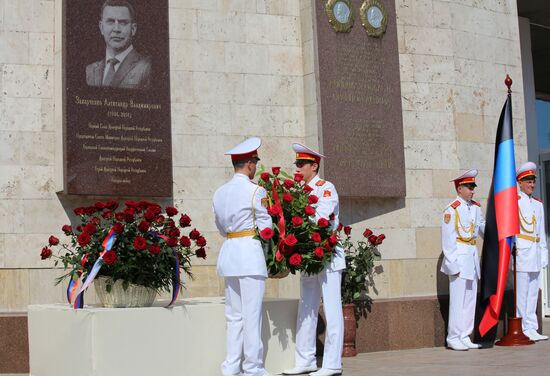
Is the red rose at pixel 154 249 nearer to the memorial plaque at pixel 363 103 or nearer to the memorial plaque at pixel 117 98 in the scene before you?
the memorial plaque at pixel 117 98

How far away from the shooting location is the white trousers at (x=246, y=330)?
7035 millimetres

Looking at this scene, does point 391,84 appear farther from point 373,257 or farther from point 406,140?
point 373,257

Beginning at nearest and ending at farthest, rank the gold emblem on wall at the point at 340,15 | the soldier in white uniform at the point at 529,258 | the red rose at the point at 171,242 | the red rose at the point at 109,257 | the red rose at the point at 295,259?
the red rose at the point at 109,257
the red rose at the point at 171,242
the red rose at the point at 295,259
the gold emblem on wall at the point at 340,15
the soldier in white uniform at the point at 529,258

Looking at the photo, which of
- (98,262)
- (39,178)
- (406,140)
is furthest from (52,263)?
(406,140)

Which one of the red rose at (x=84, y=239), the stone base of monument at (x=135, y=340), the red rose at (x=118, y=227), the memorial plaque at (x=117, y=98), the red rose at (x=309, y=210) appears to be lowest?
the stone base of monument at (x=135, y=340)

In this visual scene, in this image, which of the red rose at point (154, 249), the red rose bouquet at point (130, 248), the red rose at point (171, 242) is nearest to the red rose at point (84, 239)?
the red rose bouquet at point (130, 248)

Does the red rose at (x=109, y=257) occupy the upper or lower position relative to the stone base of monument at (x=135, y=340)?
upper

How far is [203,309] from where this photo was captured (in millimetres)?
7184

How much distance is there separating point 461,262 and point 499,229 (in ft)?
2.29

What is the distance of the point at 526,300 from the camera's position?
10258 millimetres

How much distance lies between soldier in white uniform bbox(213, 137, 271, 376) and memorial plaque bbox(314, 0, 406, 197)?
2493 millimetres

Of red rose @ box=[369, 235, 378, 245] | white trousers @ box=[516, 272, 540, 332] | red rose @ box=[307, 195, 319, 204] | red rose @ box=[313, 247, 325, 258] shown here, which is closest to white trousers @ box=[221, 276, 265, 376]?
red rose @ box=[313, 247, 325, 258]

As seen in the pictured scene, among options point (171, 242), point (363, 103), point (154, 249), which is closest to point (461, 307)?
point (363, 103)

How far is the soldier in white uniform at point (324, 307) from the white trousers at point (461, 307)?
2221 mm
